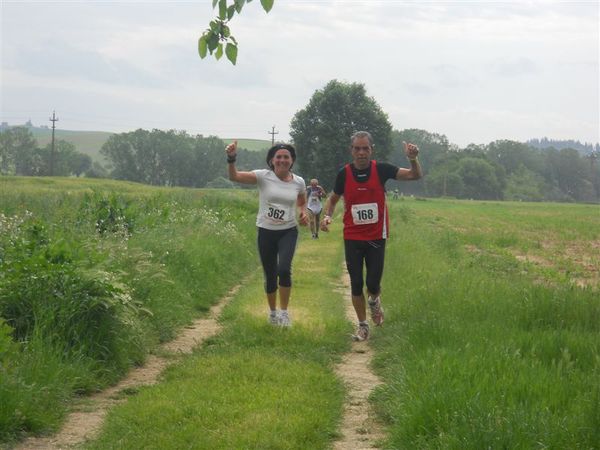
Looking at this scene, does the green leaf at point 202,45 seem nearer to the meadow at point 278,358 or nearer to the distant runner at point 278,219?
the meadow at point 278,358

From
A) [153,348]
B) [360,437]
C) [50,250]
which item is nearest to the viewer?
[360,437]

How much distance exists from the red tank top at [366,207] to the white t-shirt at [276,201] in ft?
2.12

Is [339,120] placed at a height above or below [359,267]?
above

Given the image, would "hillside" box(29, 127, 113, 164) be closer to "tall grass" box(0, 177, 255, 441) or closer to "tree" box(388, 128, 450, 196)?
"tree" box(388, 128, 450, 196)

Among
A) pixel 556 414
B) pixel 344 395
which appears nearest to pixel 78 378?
pixel 344 395

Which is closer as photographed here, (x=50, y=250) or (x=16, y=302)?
(x=16, y=302)

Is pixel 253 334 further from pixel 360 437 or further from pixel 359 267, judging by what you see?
pixel 360 437

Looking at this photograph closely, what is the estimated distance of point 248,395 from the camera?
18.9 feet

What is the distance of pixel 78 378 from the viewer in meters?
→ 6.08

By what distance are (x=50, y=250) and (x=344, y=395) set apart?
3.17 metres

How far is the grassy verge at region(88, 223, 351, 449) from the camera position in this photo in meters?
4.86

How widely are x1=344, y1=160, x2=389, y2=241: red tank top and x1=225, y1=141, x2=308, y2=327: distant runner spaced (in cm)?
62

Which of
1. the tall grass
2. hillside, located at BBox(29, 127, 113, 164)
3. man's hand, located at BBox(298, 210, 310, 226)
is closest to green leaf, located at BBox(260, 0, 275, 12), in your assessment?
the tall grass

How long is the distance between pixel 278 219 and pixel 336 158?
169ft
